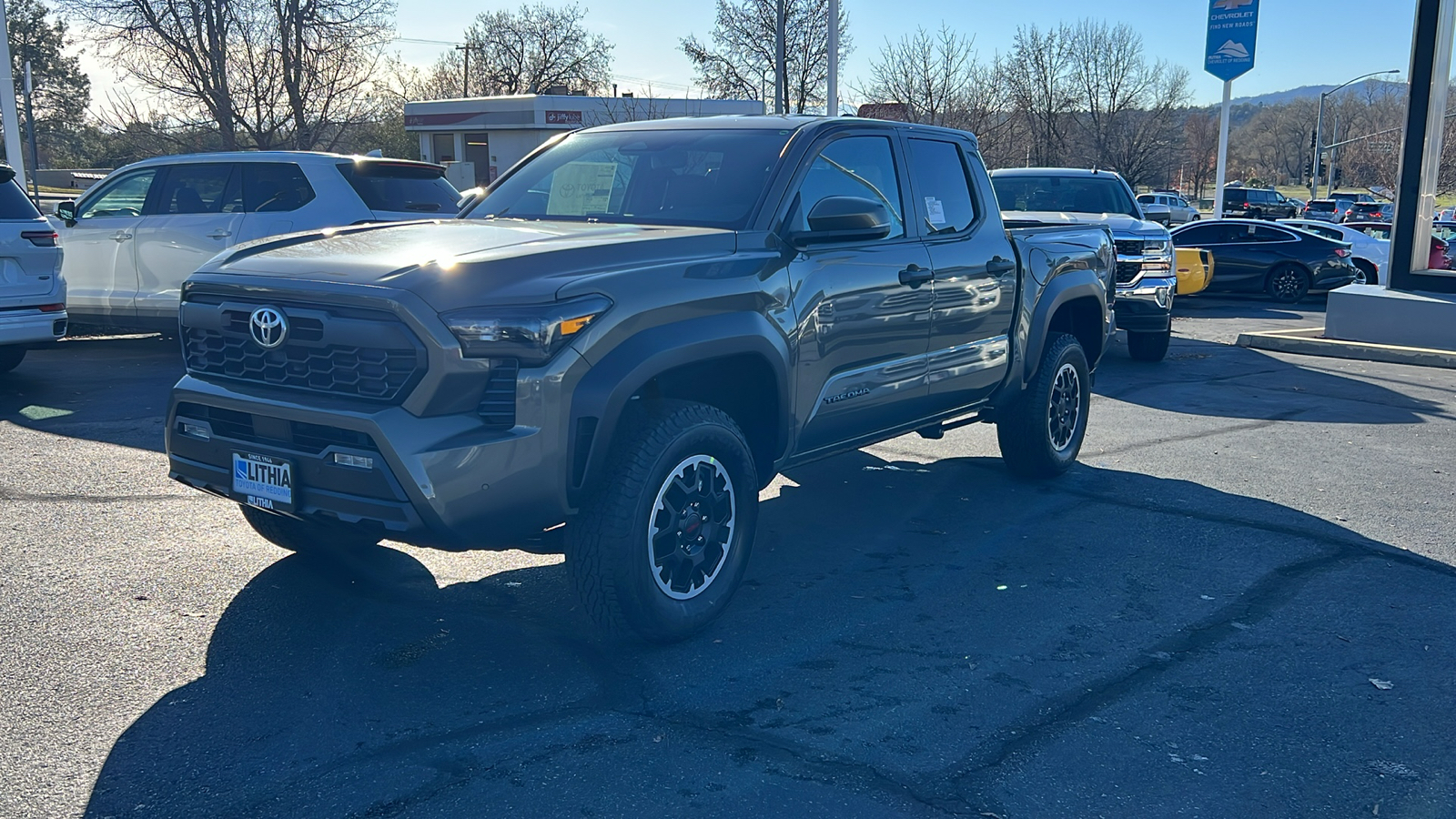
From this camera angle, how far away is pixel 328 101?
2792 cm

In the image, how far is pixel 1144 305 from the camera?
12.0 m

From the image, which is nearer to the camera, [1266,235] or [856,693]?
[856,693]

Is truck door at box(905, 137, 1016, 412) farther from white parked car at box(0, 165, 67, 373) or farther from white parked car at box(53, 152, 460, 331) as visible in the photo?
white parked car at box(0, 165, 67, 373)

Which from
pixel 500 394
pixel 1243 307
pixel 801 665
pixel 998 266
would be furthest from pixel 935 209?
pixel 1243 307

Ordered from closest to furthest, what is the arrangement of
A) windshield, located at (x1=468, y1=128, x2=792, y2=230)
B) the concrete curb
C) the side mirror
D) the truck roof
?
1. the side mirror
2. windshield, located at (x1=468, y1=128, x2=792, y2=230)
3. the truck roof
4. the concrete curb

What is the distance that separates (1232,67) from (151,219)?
21.5m

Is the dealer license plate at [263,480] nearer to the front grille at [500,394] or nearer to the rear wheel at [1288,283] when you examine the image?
the front grille at [500,394]

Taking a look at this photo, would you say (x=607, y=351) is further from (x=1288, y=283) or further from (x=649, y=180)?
(x=1288, y=283)

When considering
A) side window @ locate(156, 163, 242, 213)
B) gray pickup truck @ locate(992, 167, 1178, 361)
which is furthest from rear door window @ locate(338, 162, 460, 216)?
gray pickup truck @ locate(992, 167, 1178, 361)

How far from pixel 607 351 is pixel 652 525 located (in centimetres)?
65

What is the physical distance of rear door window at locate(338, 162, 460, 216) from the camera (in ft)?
A: 35.3

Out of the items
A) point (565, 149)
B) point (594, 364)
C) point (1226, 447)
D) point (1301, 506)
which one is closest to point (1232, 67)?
point (1226, 447)

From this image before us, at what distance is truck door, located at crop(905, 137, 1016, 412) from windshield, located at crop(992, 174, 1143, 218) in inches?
286

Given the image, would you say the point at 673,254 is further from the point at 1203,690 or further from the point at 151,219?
the point at 151,219
